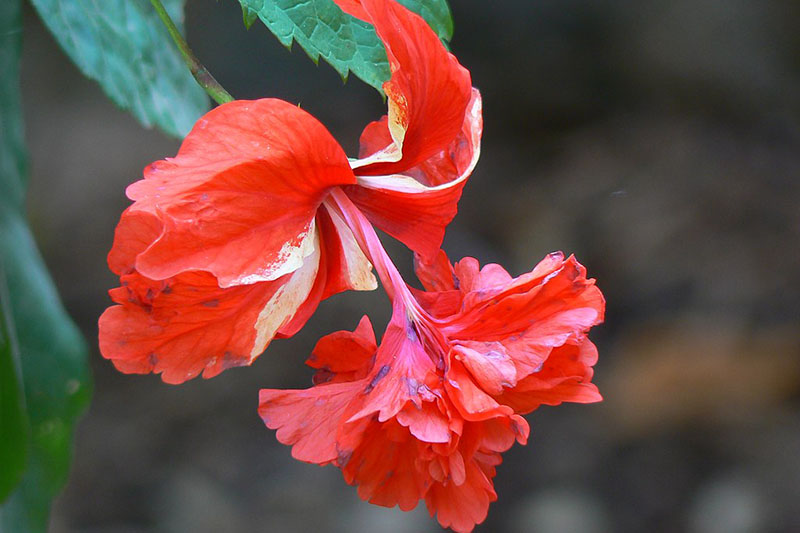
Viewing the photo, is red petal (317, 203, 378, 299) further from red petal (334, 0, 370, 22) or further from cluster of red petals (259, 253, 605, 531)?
red petal (334, 0, 370, 22)

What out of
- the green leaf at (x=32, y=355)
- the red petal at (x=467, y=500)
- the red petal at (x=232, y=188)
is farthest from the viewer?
the green leaf at (x=32, y=355)

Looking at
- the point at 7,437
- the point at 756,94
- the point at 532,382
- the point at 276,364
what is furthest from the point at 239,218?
the point at 756,94

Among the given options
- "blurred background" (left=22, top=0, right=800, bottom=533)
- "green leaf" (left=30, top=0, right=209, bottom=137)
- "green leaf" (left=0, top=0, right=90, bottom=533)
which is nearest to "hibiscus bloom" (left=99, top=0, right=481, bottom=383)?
"green leaf" (left=30, top=0, right=209, bottom=137)

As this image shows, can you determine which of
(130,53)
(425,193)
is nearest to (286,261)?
(425,193)

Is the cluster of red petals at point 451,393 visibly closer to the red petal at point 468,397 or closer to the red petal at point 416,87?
the red petal at point 468,397

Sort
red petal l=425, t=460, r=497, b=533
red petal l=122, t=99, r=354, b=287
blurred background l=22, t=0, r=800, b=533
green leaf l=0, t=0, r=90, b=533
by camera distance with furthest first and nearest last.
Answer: blurred background l=22, t=0, r=800, b=533 → green leaf l=0, t=0, r=90, b=533 → red petal l=425, t=460, r=497, b=533 → red petal l=122, t=99, r=354, b=287

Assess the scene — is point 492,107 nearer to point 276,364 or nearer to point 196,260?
point 276,364

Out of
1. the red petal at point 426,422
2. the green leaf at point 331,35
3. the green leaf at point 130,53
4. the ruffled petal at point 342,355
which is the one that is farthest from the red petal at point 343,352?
the green leaf at point 130,53

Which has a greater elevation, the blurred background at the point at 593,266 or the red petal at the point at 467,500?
the red petal at the point at 467,500
